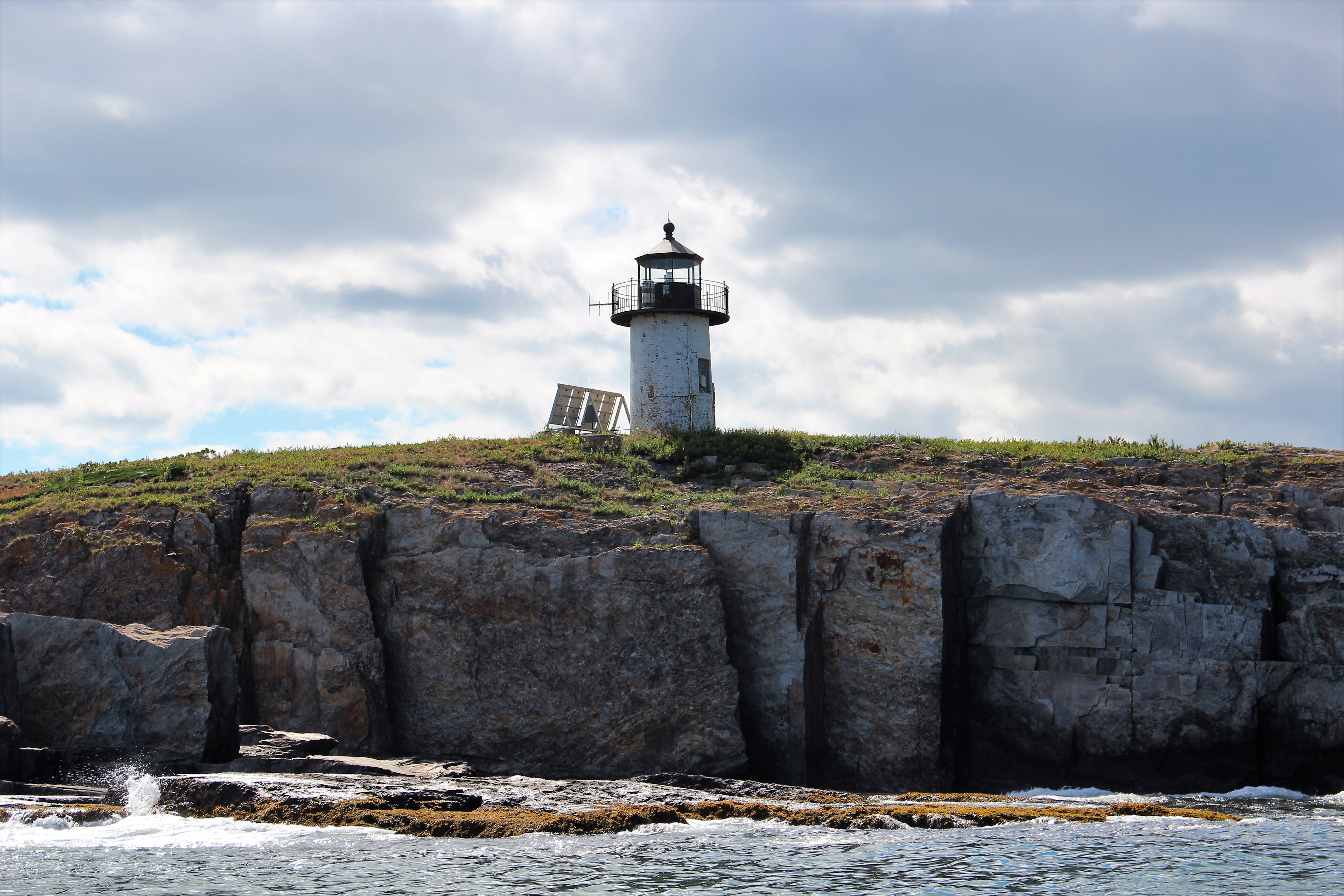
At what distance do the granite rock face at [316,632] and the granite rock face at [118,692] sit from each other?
2.39 metres

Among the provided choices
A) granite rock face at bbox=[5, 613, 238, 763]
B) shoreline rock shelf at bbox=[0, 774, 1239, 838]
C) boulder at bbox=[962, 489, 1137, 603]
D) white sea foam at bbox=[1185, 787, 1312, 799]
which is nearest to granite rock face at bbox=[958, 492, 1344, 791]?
boulder at bbox=[962, 489, 1137, 603]

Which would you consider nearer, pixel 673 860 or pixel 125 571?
pixel 673 860

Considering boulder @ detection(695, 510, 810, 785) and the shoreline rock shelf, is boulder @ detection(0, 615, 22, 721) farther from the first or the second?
boulder @ detection(695, 510, 810, 785)

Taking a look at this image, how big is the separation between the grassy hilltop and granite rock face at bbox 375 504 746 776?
275 cm

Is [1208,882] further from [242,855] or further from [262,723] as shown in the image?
[262,723]

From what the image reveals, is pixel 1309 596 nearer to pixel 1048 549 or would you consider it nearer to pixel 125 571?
pixel 1048 549

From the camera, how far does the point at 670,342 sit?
3662 cm

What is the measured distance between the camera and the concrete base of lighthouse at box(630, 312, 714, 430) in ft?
119

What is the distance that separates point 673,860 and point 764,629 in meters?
8.62

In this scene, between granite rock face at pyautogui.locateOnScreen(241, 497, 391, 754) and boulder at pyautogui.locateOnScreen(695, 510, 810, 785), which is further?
boulder at pyautogui.locateOnScreen(695, 510, 810, 785)

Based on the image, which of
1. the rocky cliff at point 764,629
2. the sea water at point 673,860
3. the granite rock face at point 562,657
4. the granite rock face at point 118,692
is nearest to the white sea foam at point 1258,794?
the rocky cliff at point 764,629

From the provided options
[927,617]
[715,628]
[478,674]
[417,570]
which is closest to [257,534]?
[417,570]

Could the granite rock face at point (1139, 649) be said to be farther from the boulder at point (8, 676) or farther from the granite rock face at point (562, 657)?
the boulder at point (8, 676)

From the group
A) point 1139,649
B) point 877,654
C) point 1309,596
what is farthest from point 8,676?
point 1309,596
